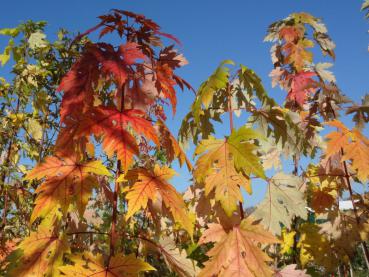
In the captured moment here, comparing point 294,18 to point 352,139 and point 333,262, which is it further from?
point 333,262

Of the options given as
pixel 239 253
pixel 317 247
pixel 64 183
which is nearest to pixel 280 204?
pixel 239 253

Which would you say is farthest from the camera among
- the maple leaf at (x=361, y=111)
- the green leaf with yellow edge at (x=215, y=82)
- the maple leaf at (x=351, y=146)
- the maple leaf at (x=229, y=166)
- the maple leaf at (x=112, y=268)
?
the maple leaf at (x=361, y=111)

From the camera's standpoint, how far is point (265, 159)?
367 cm

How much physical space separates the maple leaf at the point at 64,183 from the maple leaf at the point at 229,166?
480 millimetres

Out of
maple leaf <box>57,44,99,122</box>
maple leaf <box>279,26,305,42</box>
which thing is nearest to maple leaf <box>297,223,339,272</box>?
maple leaf <box>279,26,305,42</box>

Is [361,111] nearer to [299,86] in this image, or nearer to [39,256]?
[299,86]

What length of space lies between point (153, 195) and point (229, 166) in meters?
0.40

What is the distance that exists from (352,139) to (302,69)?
150 centimetres

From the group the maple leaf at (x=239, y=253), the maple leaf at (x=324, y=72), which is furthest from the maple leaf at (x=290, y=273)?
the maple leaf at (x=324, y=72)

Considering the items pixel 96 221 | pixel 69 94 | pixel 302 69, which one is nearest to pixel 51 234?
pixel 69 94

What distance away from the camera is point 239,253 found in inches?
65.1

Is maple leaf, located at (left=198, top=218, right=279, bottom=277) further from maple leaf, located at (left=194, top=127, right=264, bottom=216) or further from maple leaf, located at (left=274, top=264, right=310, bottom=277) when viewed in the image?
maple leaf, located at (left=274, top=264, right=310, bottom=277)

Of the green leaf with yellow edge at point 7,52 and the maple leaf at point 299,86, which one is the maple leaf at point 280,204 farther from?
the green leaf with yellow edge at point 7,52

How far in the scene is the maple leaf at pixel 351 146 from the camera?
235 centimetres
